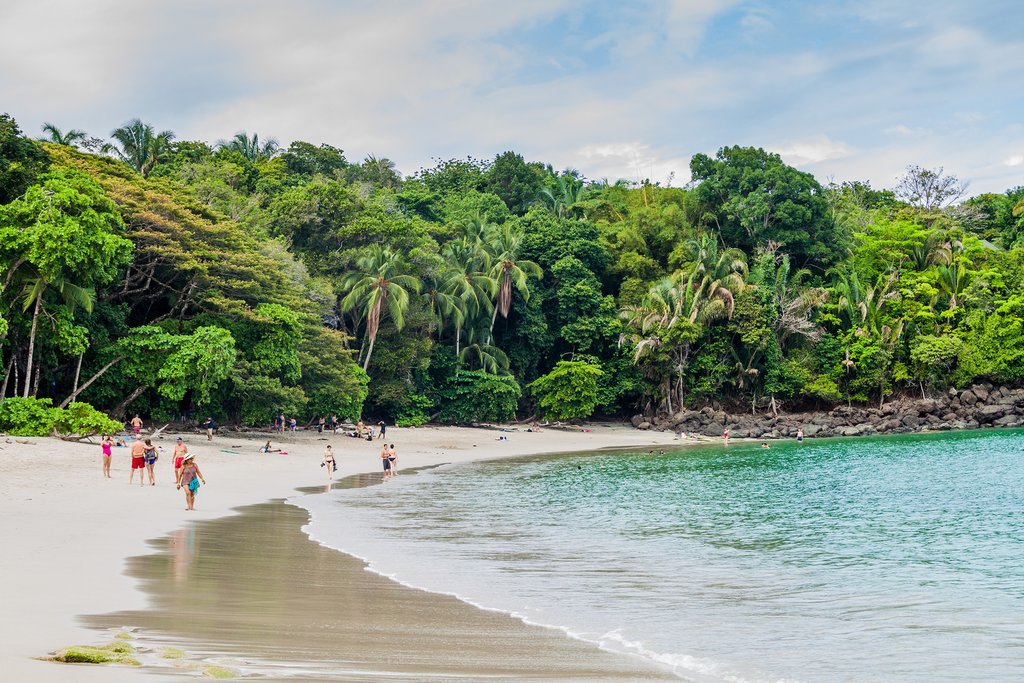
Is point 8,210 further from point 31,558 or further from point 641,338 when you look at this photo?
point 641,338

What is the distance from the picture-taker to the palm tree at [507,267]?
54656 millimetres

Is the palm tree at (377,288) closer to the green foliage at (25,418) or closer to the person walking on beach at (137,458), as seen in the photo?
the green foliage at (25,418)

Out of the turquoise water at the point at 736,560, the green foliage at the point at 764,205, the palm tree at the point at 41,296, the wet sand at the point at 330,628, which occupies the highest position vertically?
the green foliage at the point at 764,205

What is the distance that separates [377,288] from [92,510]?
32663 millimetres

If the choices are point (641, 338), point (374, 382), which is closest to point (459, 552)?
point (374, 382)

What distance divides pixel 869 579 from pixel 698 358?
46.2 meters

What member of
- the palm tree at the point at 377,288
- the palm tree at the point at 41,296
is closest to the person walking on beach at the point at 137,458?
the palm tree at the point at 41,296

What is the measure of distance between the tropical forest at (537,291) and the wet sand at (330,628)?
83.2ft

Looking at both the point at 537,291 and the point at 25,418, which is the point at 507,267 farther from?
the point at 25,418

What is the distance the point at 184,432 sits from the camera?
120ft

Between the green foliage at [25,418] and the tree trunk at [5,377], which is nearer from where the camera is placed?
the green foliage at [25,418]

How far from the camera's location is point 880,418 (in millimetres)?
57250

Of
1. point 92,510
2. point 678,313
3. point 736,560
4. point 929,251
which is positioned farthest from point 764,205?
point 92,510

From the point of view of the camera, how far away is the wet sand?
6.81m
